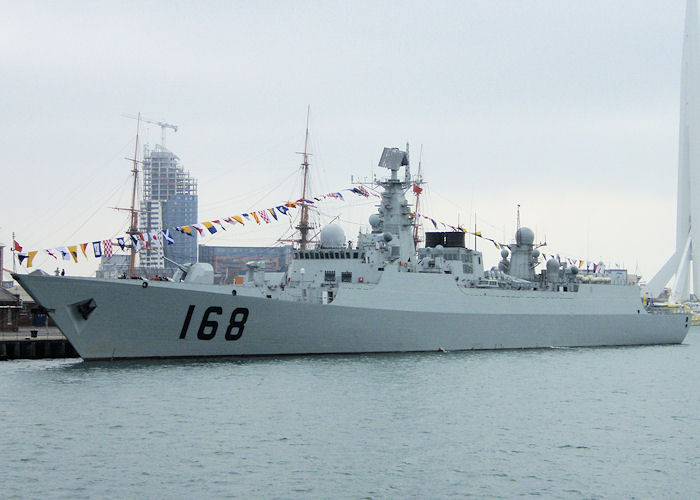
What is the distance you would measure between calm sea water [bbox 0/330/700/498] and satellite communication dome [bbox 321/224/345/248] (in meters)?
5.33

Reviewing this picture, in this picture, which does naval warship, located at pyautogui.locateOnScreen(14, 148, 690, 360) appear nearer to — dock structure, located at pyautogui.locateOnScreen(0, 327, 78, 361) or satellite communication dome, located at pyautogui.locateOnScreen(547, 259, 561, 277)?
satellite communication dome, located at pyautogui.locateOnScreen(547, 259, 561, 277)

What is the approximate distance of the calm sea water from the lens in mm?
12516

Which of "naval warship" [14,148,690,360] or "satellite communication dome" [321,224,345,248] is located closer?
"naval warship" [14,148,690,360]

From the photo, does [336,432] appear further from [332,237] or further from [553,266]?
[553,266]

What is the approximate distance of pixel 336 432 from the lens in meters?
15.4

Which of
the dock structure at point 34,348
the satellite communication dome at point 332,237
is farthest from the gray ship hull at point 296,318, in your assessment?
the dock structure at point 34,348

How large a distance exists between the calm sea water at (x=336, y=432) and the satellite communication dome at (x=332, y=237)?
5.33 meters

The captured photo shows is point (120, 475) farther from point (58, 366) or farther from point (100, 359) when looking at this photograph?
point (58, 366)

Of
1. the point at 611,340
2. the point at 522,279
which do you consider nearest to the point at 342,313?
the point at 522,279

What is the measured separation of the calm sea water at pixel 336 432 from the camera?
12516 mm

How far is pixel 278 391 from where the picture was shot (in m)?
19.1

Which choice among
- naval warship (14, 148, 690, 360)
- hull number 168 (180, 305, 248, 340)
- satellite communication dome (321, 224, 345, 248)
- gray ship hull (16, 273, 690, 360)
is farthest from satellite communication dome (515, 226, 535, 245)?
hull number 168 (180, 305, 248, 340)

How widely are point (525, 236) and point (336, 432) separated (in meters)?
22.8

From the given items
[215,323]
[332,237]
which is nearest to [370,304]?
[332,237]
